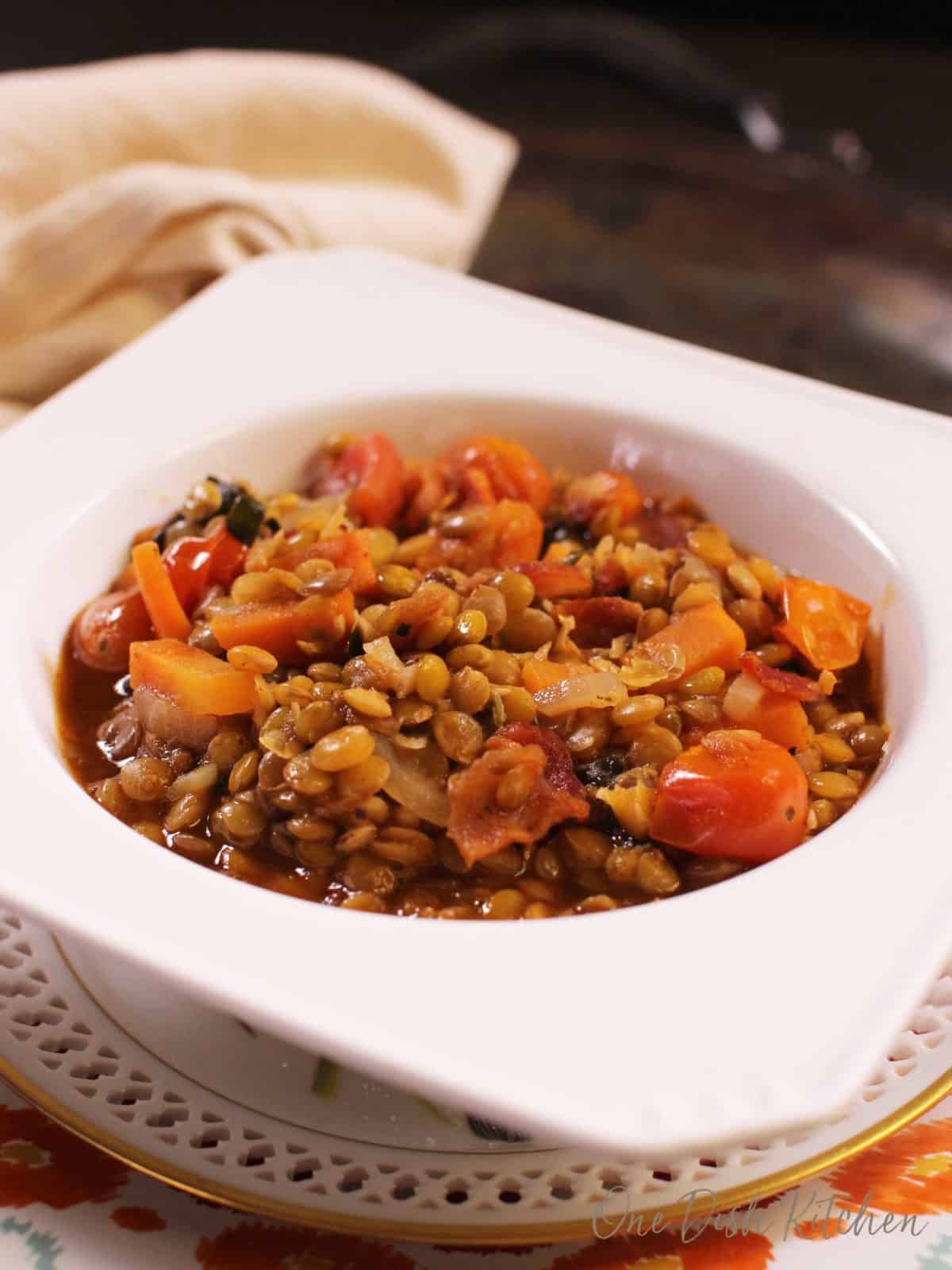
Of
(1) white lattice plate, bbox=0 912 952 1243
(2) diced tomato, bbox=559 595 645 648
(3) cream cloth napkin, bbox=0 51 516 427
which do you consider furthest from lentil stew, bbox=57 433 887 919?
(3) cream cloth napkin, bbox=0 51 516 427

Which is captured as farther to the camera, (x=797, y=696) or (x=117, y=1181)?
(x=797, y=696)

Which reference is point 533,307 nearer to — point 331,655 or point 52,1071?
point 331,655

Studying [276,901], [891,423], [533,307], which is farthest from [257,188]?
[276,901]

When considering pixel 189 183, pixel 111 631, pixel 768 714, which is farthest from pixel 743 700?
pixel 189 183

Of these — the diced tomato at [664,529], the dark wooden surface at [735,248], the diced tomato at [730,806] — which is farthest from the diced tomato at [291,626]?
the dark wooden surface at [735,248]

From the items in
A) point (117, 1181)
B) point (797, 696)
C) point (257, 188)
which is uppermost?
point (797, 696)

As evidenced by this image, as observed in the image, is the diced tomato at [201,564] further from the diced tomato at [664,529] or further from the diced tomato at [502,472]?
the diced tomato at [664,529]

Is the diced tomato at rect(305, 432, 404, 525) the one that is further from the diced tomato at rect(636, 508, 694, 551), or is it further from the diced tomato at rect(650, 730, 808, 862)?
the diced tomato at rect(650, 730, 808, 862)

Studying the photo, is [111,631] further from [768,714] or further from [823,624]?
[823,624]
